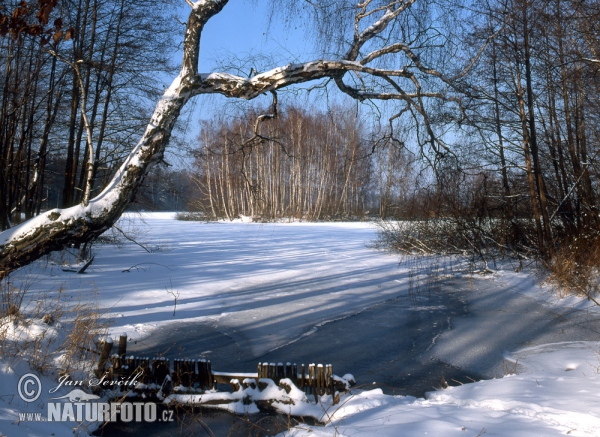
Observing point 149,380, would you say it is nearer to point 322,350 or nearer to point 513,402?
point 322,350

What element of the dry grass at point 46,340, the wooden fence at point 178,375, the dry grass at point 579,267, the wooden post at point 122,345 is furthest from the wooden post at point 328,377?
the dry grass at point 579,267

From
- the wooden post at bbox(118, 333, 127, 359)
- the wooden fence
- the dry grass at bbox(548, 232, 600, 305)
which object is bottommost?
the wooden fence

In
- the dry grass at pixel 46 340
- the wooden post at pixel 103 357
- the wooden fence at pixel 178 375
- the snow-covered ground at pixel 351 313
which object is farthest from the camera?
the wooden post at pixel 103 357

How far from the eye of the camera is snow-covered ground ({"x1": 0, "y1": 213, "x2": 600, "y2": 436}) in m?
4.13

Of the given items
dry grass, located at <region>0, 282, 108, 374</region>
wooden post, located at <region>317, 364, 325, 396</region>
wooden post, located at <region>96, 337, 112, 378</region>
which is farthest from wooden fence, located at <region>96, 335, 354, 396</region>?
dry grass, located at <region>0, 282, 108, 374</region>

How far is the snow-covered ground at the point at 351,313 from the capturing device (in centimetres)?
413

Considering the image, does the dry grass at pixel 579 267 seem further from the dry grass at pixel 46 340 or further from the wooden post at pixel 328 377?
the dry grass at pixel 46 340

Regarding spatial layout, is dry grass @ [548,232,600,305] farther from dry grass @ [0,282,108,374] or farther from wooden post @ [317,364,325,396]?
dry grass @ [0,282,108,374]

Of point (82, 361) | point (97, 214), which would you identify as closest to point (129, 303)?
point (82, 361)

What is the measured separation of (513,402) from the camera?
14.7 ft

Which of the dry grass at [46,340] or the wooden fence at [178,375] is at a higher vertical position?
the dry grass at [46,340]

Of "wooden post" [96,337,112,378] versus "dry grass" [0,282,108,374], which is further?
"wooden post" [96,337,112,378]

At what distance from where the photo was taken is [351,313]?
9602 millimetres

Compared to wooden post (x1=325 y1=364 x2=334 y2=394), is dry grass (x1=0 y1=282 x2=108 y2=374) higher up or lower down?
higher up
